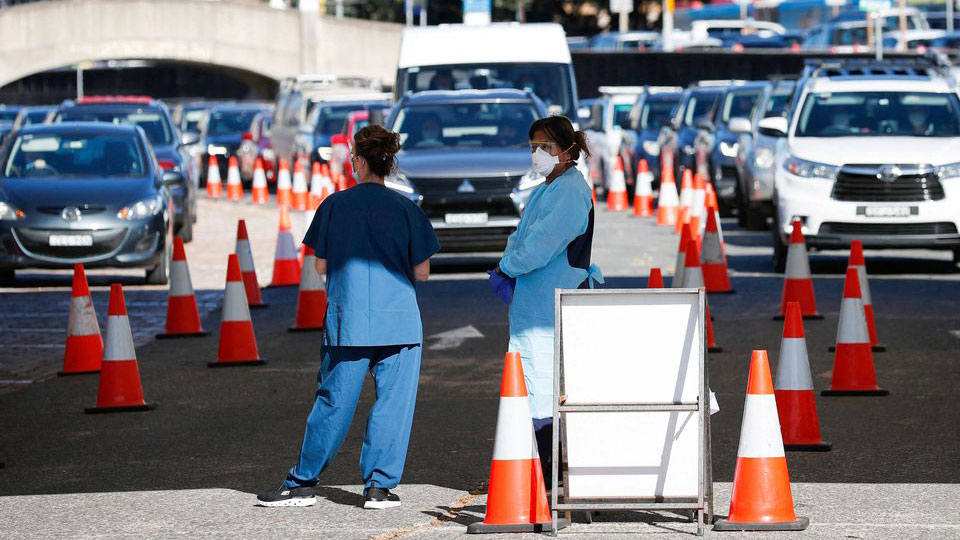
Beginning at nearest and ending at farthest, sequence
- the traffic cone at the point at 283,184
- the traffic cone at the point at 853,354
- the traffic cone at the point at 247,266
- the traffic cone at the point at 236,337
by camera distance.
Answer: the traffic cone at the point at 853,354 < the traffic cone at the point at 236,337 < the traffic cone at the point at 247,266 < the traffic cone at the point at 283,184

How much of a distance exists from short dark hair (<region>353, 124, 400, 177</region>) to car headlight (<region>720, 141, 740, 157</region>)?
17.9 metres

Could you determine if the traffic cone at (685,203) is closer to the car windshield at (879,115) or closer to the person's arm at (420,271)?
the car windshield at (879,115)

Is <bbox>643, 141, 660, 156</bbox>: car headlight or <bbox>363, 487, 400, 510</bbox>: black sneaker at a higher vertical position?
<bbox>363, 487, 400, 510</bbox>: black sneaker

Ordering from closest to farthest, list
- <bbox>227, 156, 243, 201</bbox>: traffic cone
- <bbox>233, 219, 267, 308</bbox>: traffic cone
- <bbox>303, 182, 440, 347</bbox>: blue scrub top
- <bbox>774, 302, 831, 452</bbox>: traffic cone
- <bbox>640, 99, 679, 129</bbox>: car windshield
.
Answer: <bbox>303, 182, 440, 347</bbox>: blue scrub top → <bbox>774, 302, 831, 452</bbox>: traffic cone → <bbox>233, 219, 267, 308</bbox>: traffic cone → <bbox>640, 99, 679, 129</bbox>: car windshield → <bbox>227, 156, 243, 201</bbox>: traffic cone

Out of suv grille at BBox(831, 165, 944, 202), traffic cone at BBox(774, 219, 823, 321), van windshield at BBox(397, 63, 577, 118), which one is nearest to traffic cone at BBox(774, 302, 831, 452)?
traffic cone at BBox(774, 219, 823, 321)

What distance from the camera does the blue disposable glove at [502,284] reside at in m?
7.75

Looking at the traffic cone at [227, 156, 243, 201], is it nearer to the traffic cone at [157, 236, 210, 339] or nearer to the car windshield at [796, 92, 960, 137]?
the car windshield at [796, 92, 960, 137]

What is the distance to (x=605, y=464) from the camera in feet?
23.8

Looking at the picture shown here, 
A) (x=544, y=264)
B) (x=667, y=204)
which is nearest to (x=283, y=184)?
(x=667, y=204)

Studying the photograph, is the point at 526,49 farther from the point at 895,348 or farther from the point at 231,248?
the point at 895,348

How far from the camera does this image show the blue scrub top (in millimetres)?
7750

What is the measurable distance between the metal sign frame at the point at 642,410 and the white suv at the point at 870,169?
10428 millimetres

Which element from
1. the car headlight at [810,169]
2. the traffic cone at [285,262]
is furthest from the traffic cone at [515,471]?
the car headlight at [810,169]

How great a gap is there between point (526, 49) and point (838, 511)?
17953 mm
